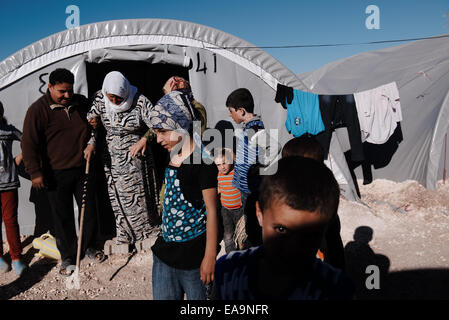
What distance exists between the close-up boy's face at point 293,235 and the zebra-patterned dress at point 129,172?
9.27 feet

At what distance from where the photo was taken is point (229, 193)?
Result: 10.6 ft

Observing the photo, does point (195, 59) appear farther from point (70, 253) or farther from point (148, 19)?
point (70, 253)

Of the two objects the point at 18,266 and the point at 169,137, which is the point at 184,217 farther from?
the point at 18,266

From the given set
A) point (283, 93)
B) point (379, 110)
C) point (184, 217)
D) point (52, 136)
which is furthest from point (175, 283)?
point (379, 110)

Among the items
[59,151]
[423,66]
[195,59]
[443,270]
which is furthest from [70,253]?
[423,66]

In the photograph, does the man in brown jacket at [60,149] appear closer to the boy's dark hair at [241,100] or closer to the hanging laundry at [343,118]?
the boy's dark hair at [241,100]

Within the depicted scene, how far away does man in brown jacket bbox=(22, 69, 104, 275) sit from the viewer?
330 cm

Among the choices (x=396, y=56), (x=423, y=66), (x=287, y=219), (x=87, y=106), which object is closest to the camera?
(x=287, y=219)

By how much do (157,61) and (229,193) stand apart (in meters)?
2.56

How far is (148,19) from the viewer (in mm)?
4430

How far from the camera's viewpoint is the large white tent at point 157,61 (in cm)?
428

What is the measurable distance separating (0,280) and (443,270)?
519 cm

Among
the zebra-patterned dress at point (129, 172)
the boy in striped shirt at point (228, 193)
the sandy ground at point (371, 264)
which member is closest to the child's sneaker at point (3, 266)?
the sandy ground at point (371, 264)
